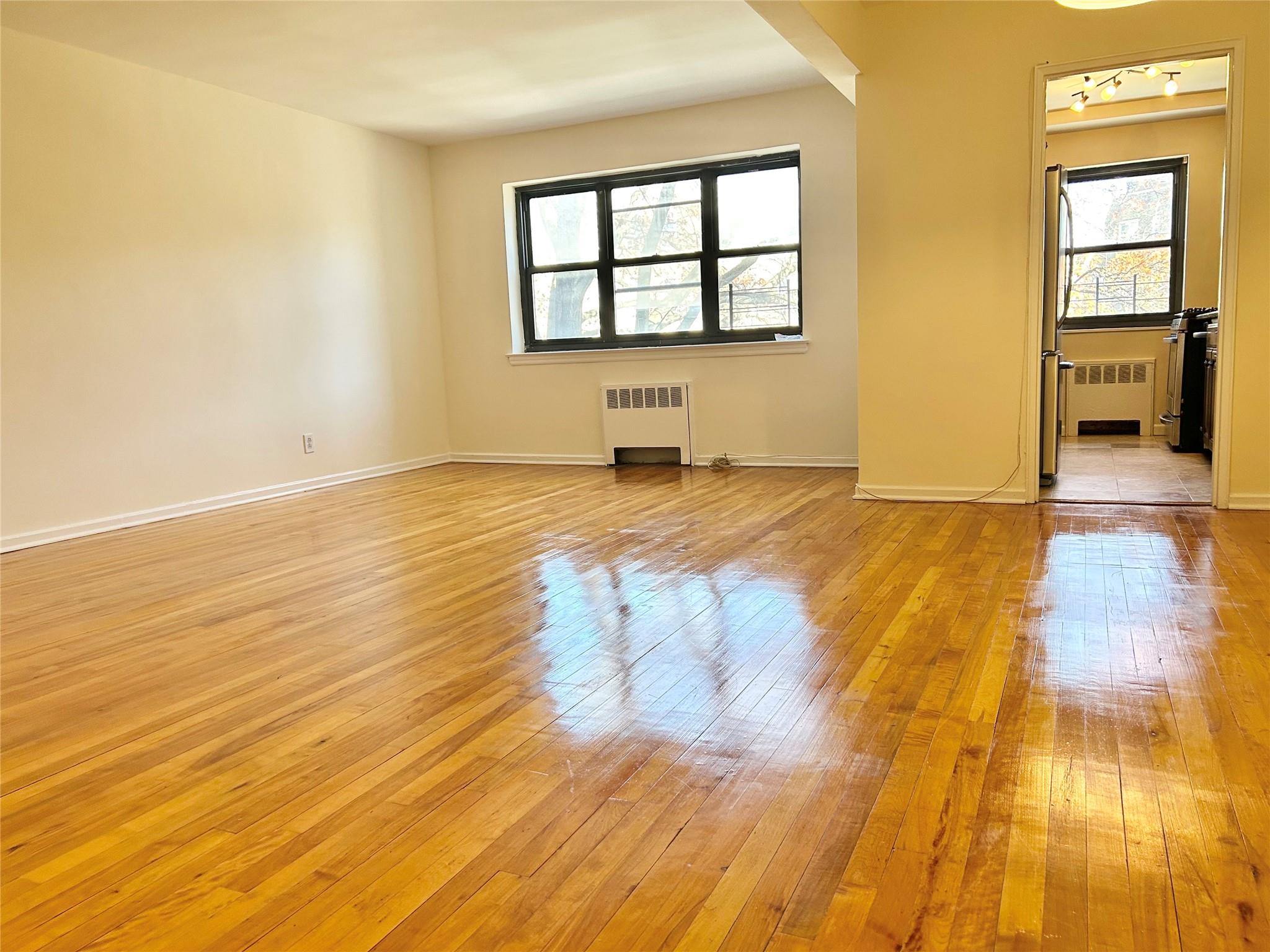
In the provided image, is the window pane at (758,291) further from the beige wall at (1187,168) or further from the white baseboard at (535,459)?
the beige wall at (1187,168)

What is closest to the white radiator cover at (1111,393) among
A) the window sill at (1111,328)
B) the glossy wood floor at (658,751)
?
the window sill at (1111,328)

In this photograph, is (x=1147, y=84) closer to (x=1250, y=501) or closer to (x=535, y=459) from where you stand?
(x=1250, y=501)

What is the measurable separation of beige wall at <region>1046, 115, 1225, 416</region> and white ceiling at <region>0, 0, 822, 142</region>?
3.10m

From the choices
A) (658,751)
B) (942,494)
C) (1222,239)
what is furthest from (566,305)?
(658,751)

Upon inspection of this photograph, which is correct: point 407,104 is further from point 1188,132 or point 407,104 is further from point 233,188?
point 1188,132

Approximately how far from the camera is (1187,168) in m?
7.29

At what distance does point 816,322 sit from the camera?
20.2 ft

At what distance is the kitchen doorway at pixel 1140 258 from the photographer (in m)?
6.29

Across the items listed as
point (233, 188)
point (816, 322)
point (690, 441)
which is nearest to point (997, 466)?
point (816, 322)

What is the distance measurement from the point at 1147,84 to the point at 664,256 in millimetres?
3817

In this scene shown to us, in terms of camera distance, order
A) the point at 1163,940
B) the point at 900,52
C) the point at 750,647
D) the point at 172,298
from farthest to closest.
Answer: the point at 172,298
the point at 900,52
the point at 750,647
the point at 1163,940

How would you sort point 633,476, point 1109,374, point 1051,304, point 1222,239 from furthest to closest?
point 1109,374 < point 633,476 < point 1051,304 < point 1222,239

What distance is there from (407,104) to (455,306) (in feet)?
5.86

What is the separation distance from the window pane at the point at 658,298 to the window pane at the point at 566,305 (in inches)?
8.7
